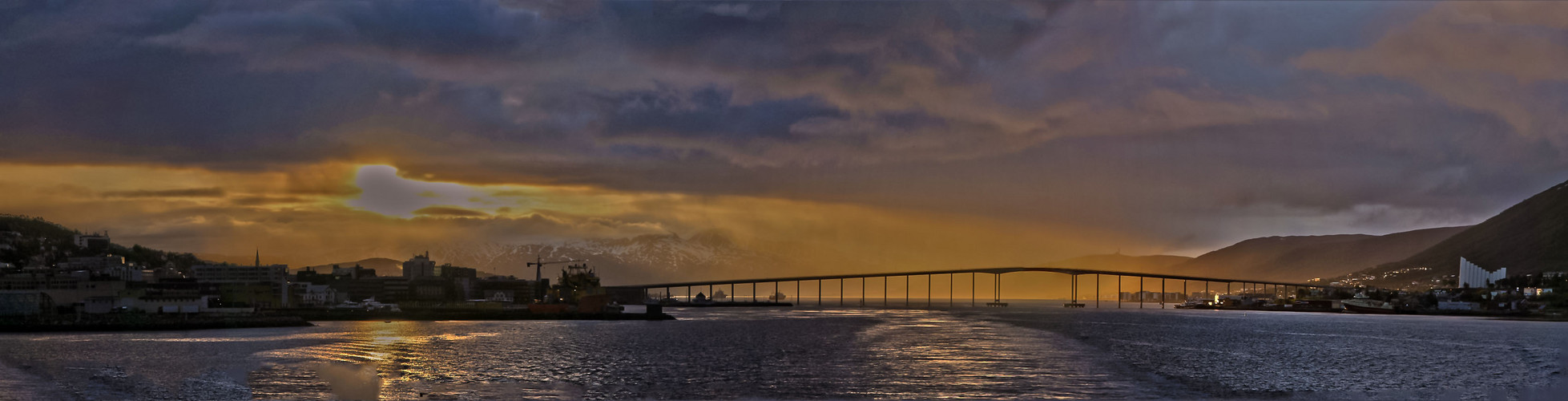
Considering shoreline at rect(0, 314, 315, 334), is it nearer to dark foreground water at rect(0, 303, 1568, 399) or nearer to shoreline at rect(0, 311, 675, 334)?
shoreline at rect(0, 311, 675, 334)

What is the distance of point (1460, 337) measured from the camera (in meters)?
114

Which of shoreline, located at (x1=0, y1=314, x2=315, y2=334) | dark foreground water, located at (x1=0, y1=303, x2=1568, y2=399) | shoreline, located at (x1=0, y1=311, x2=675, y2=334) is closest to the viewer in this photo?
dark foreground water, located at (x1=0, y1=303, x2=1568, y2=399)

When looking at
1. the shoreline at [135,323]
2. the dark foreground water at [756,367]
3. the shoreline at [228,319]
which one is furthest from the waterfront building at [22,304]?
the dark foreground water at [756,367]

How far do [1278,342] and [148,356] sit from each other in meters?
93.3

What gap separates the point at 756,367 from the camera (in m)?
59.1

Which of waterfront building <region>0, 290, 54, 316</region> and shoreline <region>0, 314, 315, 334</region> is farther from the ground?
waterfront building <region>0, 290, 54, 316</region>

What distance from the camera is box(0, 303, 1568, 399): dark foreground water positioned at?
45.0 m

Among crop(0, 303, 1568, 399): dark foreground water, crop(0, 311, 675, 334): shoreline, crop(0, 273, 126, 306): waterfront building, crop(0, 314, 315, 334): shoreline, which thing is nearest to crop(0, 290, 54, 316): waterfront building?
crop(0, 311, 675, 334): shoreline

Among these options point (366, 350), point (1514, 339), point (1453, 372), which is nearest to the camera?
point (1453, 372)

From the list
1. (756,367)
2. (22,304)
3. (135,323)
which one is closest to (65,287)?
(22,304)

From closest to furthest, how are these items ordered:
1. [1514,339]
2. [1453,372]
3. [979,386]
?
[979,386] < [1453,372] < [1514,339]

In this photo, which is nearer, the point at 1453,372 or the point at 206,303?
the point at 1453,372

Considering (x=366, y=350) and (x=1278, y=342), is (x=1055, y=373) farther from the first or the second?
(x=1278, y=342)

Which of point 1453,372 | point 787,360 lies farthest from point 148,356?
point 1453,372
